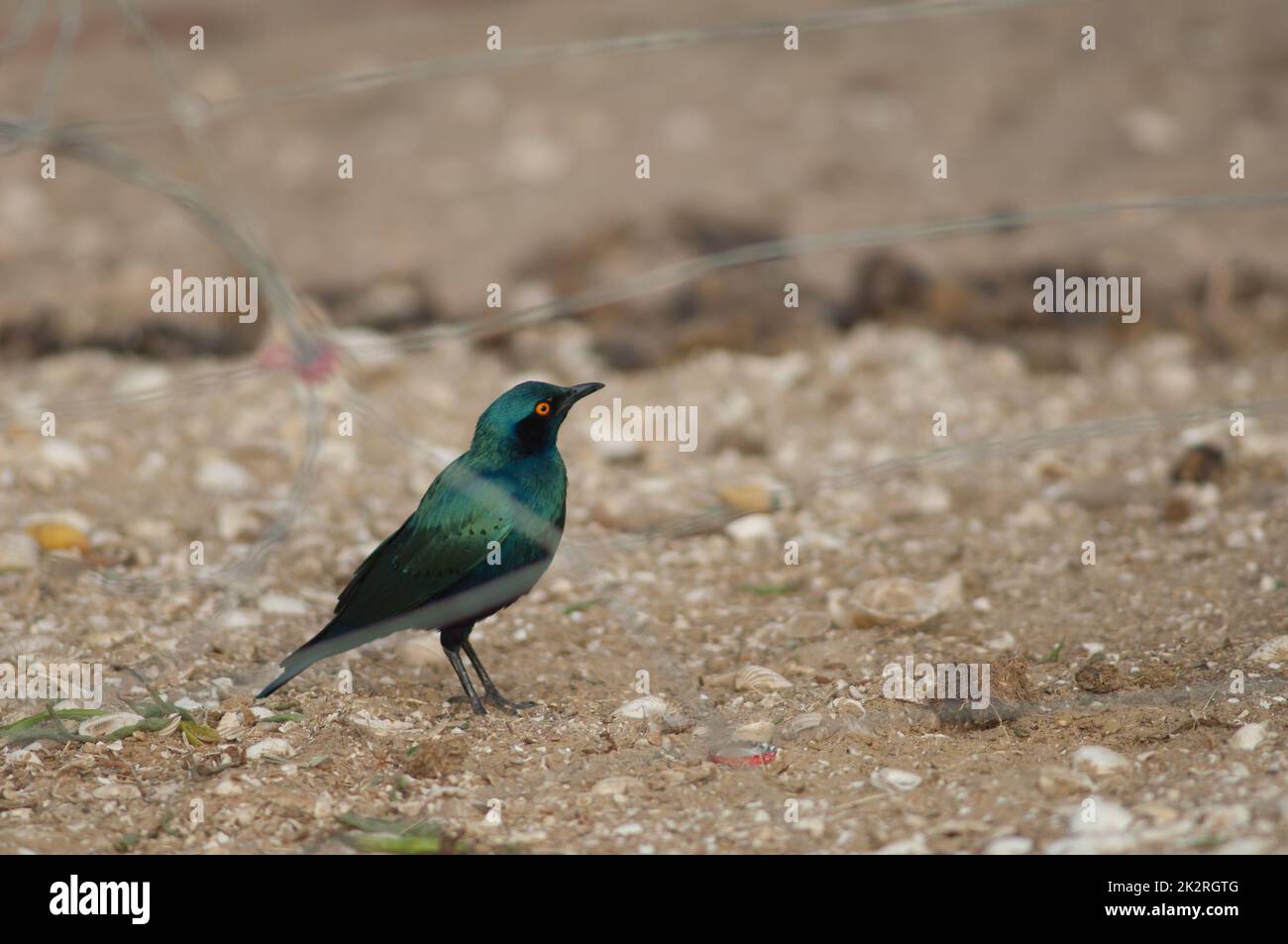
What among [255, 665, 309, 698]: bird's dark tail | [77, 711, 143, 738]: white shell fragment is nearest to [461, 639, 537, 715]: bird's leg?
[255, 665, 309, 698]: bird's dark tail

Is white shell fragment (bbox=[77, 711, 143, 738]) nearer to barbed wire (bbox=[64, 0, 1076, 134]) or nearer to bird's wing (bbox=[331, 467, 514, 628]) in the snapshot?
bird's wing (bbox=[331, 467, 514, 628])

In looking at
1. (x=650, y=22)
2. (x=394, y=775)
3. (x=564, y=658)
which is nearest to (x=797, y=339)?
(x=650, y=22)

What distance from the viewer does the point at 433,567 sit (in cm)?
348

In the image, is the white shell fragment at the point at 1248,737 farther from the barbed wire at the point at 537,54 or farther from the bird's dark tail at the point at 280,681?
the barbed wire at the point at 537,54

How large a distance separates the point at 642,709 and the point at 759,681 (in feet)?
1.08

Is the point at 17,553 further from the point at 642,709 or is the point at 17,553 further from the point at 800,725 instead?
the point at 800,725

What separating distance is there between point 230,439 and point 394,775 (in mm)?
2549

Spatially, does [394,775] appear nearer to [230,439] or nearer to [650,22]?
[230,439]

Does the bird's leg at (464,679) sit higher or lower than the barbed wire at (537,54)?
lower

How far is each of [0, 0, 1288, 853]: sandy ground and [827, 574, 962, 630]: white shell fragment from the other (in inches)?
0.5

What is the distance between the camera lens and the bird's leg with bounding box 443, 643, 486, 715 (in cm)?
346

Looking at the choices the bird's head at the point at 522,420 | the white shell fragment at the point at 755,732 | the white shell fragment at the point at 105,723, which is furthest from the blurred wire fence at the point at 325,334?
the white shell fragment at the point at 105,723

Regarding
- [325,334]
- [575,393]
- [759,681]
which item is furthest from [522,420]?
[325,334]

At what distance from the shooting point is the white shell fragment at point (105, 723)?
330 centimetres
